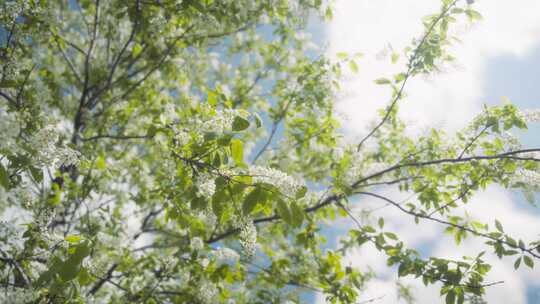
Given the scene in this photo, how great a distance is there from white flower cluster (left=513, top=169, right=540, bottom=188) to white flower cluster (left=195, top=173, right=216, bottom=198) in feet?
8.61

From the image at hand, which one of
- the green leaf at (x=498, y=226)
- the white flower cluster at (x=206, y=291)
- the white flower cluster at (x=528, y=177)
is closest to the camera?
the green leaf at (x=498, y=226)

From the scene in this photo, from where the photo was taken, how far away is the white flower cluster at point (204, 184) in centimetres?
170

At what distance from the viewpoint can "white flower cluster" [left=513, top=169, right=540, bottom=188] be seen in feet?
9.11

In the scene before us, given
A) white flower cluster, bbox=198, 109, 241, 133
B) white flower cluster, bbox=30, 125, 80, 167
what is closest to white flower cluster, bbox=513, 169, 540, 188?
white flower cluster, bbox=198, 109, 241, 133

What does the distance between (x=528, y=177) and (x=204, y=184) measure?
8.80 feet

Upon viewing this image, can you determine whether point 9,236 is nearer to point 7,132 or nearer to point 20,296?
point 20,296

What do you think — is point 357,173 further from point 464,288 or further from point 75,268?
point 75,268

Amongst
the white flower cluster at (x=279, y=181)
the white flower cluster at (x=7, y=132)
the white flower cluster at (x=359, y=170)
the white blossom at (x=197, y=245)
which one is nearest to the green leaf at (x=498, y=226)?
the white flower cluster at (x=359, y=170)

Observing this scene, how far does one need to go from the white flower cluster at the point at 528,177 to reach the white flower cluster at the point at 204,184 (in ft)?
8.61

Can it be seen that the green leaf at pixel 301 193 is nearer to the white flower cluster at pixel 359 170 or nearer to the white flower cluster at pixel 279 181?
the white flower cluster at pixel 279 181

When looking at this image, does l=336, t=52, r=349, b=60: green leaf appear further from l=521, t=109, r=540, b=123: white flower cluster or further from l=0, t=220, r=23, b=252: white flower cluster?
l=0, t=220, r=23, b=252: white flower cluster

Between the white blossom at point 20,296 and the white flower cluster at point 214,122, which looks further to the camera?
the white blossom at point 20,296

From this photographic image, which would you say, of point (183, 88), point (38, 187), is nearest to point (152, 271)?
point (38, 187)

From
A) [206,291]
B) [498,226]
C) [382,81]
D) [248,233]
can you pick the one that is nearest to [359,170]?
→ [382,81]
